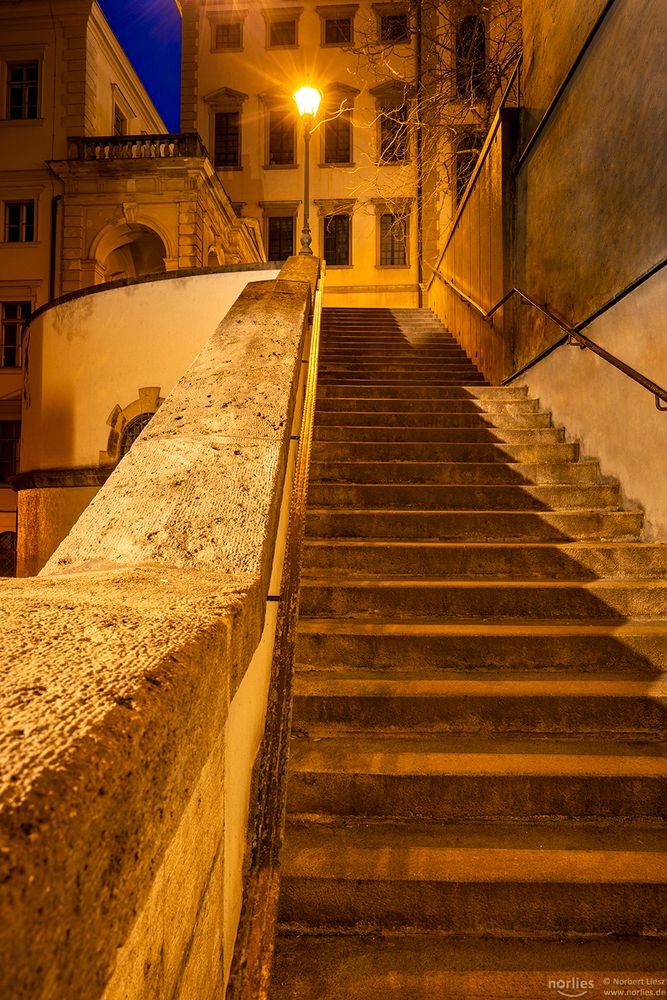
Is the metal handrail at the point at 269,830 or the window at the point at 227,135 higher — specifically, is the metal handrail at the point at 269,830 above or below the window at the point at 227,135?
below

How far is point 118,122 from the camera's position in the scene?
22.5 meters

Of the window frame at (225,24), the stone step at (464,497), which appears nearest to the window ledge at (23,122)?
the window frame at (225,24)

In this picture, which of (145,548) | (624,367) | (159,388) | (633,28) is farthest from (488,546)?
(159,388)

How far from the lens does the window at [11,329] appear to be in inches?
741

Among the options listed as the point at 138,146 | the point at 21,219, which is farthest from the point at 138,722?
the point at 21,219

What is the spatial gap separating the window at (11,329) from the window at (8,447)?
188cm

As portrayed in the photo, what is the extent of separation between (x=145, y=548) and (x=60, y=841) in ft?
4.14

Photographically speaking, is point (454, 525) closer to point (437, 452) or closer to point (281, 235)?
point (437, 452)

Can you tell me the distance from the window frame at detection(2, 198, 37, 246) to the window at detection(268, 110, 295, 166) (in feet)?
28.2

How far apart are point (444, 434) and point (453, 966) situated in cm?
418

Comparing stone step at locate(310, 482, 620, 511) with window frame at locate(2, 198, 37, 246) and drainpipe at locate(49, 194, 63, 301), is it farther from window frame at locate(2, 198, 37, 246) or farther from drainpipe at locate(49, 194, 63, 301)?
window frame at locate(2, 198, 37, 246)

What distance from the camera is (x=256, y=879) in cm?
158

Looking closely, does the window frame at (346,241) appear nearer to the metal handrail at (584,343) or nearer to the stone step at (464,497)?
the metal handrail at (584,343)

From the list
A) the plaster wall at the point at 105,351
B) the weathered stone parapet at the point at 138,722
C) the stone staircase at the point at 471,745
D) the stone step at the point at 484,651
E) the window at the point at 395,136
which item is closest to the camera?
the weathered stone parapet at the point at 138,722
